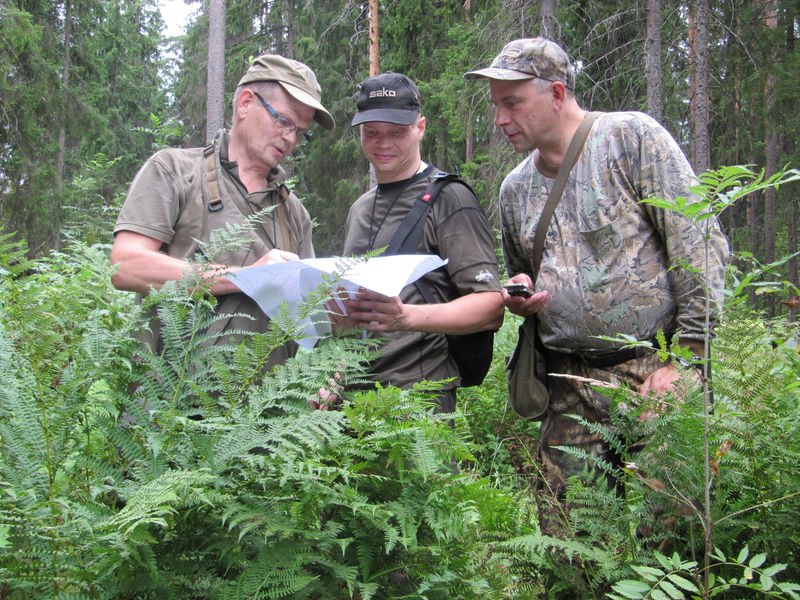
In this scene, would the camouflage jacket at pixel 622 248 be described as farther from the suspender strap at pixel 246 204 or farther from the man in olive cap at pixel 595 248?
the suspender strap at pixel 246 204

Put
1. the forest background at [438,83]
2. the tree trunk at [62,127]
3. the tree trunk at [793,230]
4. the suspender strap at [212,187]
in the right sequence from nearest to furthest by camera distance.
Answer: the suspender strap at [212,187]
the forest background at [438,83]
the tree trunk at [62,127]
the tree trunk at [793,230]

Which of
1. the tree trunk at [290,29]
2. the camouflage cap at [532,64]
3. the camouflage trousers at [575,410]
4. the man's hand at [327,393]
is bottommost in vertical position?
the camouflage trousers at [575,410]

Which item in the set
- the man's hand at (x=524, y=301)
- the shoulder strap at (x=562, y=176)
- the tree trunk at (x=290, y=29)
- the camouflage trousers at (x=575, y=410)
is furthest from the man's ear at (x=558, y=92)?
the tree trunk at (x=290, y=29)

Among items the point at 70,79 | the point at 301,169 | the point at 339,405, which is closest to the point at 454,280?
the point at 339,405

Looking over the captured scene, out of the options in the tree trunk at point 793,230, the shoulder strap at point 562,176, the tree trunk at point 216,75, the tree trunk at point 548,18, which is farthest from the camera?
the tree trunk at point 793,230

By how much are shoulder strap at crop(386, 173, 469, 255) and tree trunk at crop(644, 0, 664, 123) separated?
9.03m

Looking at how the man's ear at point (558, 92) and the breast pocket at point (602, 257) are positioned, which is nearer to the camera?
the breast pocket at point (602, 257)

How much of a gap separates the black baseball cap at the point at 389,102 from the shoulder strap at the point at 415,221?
1.18 ft

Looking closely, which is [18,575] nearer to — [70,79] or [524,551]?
[524,551]

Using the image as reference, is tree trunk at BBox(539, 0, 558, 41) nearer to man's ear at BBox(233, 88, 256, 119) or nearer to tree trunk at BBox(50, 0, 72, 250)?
man's ear at BBox(233, 88, 256, 119)

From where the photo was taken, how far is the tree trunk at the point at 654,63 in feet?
35.7

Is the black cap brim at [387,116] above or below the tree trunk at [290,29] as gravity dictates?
below

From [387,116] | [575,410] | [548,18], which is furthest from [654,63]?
[575,410]

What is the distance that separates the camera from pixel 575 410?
3039 mm
